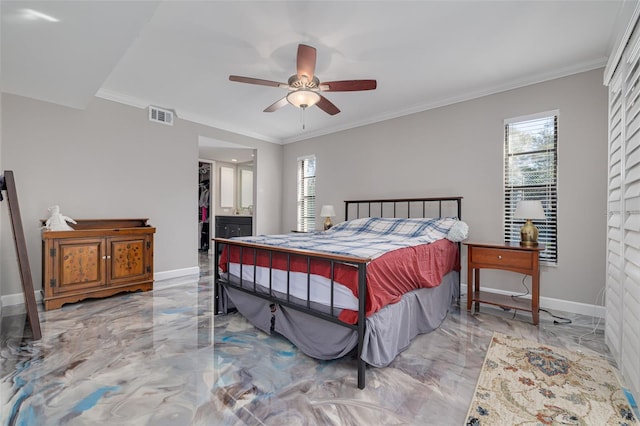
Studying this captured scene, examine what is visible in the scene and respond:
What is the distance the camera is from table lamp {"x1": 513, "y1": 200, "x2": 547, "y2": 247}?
112 inches

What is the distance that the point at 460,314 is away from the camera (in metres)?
3.06

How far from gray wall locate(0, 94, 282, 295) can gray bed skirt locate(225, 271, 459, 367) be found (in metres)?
→ 2.11

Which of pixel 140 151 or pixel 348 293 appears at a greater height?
pixel 140 151

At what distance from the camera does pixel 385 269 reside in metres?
2.04

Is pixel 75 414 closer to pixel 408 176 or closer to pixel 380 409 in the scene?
pixel 380 409

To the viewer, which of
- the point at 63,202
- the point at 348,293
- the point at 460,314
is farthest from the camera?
the point at 63,202

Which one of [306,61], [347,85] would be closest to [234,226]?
[347,85]

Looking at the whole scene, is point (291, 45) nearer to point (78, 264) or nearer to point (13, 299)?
point (78, 264)

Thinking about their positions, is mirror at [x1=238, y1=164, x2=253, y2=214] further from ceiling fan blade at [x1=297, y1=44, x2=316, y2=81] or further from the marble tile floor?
ceiling fan blade at [x1=297, y1=44, x2=316, y2=81]

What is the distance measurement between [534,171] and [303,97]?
2.69 meters

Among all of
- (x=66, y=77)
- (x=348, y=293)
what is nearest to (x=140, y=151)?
(x=66, y=77)

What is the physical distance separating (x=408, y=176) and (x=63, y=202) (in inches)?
174

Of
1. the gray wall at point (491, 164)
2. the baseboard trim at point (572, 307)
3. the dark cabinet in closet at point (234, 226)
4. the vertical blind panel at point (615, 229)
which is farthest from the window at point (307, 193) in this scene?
the vertical blind panel at point (615, 229)

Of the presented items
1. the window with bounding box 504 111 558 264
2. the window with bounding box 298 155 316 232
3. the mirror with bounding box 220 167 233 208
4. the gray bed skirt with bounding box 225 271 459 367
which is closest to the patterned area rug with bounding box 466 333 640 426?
the gray bed skirt with bounding box 225 271 459 367
